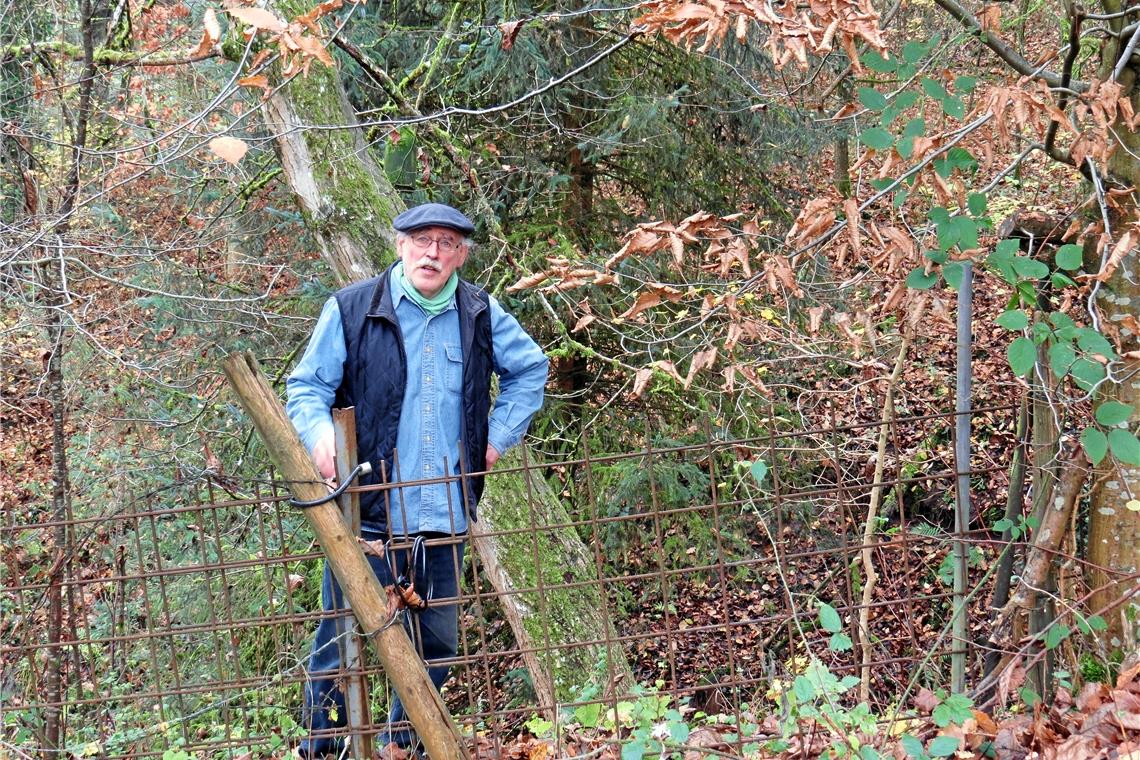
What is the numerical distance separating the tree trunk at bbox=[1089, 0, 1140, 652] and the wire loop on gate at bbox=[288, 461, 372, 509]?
8.52ft

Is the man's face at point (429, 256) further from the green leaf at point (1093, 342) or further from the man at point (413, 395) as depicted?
the green leaf at point (1093, 342)

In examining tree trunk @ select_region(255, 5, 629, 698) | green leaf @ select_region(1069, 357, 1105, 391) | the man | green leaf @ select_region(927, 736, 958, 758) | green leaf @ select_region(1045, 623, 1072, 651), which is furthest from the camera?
tree trunk @ select_region(255, 5, 629, 698)

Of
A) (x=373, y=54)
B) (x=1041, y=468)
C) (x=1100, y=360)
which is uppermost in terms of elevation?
(x=373, y=54)

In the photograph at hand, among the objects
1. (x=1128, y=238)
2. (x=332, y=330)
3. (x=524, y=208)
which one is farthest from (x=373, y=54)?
(x=1128, y=238)

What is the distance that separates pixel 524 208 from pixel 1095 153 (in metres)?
4.79

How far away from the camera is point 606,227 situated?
25.0 feet

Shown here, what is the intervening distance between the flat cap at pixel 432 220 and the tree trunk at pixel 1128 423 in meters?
2.37

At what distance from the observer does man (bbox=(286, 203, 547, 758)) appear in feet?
11.5

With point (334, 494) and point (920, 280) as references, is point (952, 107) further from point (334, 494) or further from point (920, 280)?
point (334, 494)

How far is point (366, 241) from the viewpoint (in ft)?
18.8

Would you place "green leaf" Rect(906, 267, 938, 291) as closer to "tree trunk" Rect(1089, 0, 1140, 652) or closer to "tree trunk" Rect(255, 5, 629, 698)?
"tree trunk" Rect(1089, 0, 1140, 652)

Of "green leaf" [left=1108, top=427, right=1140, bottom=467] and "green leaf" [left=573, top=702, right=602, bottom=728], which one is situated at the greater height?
"green leaf" [left=1108, top=427, right=1140, bottom=467]

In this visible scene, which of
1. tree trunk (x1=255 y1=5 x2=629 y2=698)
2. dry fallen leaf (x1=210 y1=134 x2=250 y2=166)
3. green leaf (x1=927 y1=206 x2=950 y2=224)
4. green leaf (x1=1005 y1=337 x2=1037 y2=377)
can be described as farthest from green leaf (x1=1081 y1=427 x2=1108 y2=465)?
tree trunk (x1=255 y1=5 x2=629 y2=698)

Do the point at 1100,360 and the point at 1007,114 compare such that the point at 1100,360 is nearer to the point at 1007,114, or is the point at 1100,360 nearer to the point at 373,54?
the point at 1007,114
